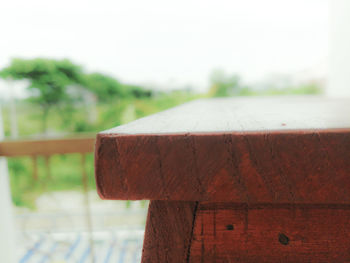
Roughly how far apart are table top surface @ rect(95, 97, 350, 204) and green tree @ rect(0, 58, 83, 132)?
8.78m

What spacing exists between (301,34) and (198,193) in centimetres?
830

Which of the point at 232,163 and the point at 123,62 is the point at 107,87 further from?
the point at 232,163

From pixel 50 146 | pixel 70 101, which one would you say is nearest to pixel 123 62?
pixel 70 101

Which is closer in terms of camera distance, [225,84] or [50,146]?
[50,146]

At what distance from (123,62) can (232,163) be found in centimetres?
961

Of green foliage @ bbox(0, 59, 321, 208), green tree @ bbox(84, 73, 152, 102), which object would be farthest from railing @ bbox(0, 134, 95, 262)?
green tree @ bbox(84, 73, 152, 102)

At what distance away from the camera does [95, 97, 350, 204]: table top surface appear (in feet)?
0.51

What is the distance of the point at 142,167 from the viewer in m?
0.17

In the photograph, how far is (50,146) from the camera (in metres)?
1.58

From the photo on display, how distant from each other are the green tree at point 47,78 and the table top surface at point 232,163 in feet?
28.8

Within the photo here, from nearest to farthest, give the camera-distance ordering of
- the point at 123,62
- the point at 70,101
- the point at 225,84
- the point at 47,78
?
1. the point at 225,84
2. the point at 47,78
3. the point at 123,62
4. the point at 70,101

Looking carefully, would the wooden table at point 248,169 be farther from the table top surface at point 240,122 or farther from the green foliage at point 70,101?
the green foliage at point 70,101

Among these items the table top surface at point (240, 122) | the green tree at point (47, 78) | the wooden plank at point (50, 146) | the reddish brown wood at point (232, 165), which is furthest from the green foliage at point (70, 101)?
the reddish brown wood at point (232, 165)

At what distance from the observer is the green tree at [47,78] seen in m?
8.10
